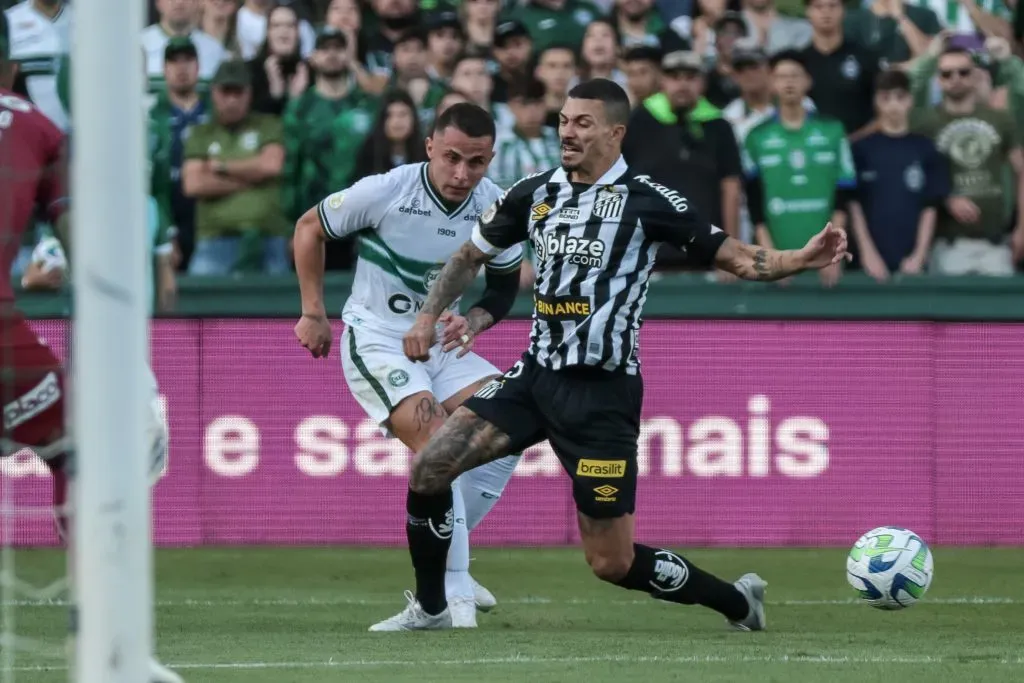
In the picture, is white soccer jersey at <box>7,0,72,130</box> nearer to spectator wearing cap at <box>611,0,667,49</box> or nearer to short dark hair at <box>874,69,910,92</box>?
spectator wearing cap at <box>611,0,667,49</box>

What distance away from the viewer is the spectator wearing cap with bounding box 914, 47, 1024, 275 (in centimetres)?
1209

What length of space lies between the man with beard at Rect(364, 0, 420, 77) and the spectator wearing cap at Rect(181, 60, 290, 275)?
47.3 inches

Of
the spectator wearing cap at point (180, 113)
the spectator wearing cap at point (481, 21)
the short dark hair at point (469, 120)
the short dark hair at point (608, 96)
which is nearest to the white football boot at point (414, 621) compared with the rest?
the short dark hair at point (469, 120)

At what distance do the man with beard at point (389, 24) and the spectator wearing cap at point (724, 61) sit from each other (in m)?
2.08

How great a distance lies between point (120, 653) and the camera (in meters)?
4.38

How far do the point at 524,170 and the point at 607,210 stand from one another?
4.61m

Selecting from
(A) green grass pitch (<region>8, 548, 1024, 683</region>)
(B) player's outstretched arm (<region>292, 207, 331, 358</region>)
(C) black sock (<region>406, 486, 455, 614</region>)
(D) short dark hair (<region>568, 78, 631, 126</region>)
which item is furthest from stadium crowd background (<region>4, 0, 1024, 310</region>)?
(D) short dark hair (<region>568, 78, 631, 126</region>)

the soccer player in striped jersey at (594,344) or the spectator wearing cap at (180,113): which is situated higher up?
the spectator wearing cap at (180,113)

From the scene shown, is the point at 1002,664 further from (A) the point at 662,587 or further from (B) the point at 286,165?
(B) the point at 286,165

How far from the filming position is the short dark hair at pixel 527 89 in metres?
12.1

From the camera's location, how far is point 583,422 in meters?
7.34

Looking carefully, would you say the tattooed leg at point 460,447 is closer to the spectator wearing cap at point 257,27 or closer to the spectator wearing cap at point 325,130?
the spectator wearing cap at point 325,130

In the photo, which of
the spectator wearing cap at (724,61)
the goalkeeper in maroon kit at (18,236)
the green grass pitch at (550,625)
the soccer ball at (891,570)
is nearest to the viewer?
the green grass pitch at (550,625)

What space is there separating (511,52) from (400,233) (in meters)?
4.33
